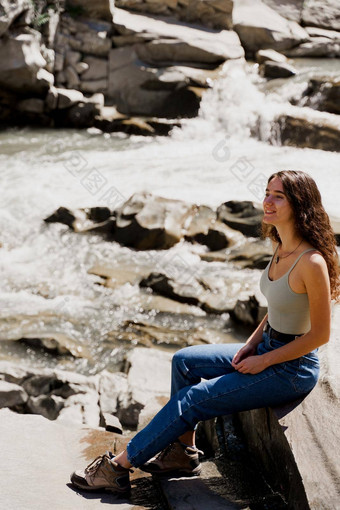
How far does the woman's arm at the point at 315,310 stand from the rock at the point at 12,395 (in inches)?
90.8

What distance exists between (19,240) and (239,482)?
5.52m

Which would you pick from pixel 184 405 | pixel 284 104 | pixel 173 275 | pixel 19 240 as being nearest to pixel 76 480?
pixel 184 405

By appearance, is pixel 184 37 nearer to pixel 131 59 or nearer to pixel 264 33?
pixel 131 59

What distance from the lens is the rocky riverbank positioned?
12391 millimetres

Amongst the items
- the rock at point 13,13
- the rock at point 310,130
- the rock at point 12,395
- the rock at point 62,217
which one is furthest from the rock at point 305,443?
the rock at point 13,13

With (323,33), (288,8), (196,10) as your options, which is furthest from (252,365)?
(288,8)

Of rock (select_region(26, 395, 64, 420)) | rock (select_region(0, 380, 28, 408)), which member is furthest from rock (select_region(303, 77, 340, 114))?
rock (select_region(0, 380, 28, 408))

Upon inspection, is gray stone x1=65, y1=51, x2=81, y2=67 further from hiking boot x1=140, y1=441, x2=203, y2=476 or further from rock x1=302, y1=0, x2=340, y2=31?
hiking boot x1=140, y1=441, x2=203, y2=476

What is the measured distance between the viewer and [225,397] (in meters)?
2.67

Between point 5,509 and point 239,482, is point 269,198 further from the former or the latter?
point 5,509

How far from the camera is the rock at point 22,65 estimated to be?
12.3 m

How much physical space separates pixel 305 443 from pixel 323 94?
34.4ft

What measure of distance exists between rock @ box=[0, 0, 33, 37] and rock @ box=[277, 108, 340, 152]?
5278 mm

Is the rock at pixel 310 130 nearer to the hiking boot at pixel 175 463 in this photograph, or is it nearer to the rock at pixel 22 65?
the rock at pixel 22 65
